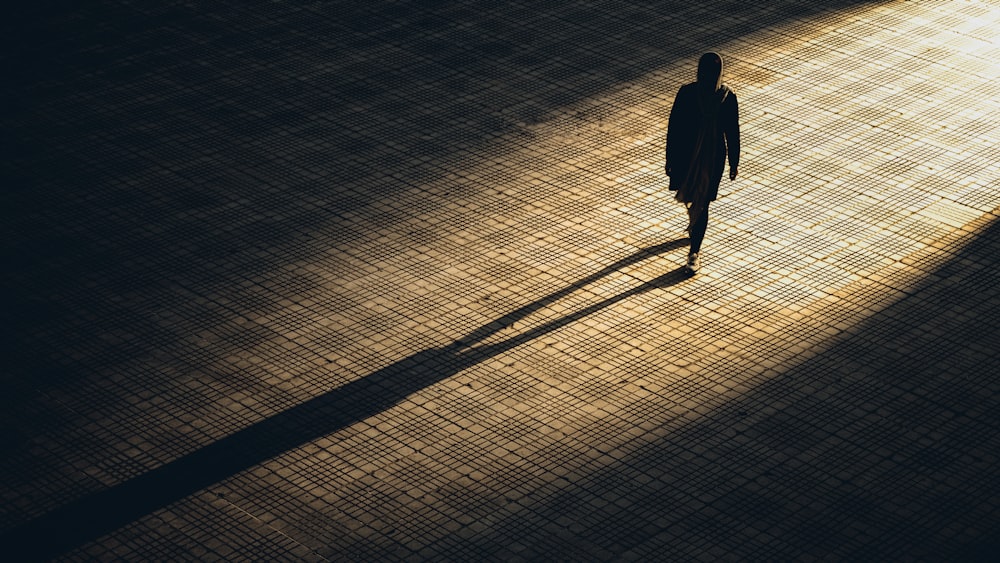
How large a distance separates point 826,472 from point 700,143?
9.92 ft

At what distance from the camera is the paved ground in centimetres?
726

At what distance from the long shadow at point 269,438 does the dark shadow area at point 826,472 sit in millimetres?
1176

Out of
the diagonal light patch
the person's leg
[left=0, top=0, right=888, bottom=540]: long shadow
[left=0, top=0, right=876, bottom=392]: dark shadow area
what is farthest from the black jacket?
[left=0, top=0, right=876, bottom=392]: dark shadow area

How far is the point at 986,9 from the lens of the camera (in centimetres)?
1483

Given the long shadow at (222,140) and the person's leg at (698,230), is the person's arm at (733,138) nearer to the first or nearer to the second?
the person's leg at (698,230)

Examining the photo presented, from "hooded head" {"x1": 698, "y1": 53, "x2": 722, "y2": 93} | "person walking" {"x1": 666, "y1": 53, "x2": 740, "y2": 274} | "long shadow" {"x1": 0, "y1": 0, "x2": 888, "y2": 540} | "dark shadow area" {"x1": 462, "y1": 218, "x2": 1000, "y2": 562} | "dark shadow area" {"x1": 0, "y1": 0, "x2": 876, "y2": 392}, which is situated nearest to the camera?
"dark shadow area" {"x1": 462, "y1": 218, "x2": 1000, "y2": 562}

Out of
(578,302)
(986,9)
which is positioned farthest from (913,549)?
(986,9)

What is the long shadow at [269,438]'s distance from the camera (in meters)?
7.12

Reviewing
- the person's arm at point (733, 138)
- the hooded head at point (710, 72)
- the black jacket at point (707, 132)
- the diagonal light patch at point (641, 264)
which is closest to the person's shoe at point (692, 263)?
the diagonal light patch at point (641, 264)

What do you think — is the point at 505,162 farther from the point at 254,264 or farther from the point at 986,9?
the point at 986,9

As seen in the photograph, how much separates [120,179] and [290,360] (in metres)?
3.43

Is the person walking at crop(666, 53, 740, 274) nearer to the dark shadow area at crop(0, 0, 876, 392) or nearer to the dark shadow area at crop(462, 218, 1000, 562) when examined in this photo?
the dark shadow area at crop(462, 218, 1000, 562)

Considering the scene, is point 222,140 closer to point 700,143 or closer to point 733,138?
point 700,143

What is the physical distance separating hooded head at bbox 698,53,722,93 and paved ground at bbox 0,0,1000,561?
1.39 m
